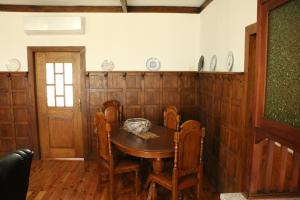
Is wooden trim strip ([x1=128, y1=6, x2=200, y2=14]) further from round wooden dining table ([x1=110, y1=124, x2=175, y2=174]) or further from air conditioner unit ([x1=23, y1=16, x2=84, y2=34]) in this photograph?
round wooden dining table ([x1=110, y1=124, x2=175, y2=174])

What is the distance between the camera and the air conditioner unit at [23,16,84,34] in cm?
393

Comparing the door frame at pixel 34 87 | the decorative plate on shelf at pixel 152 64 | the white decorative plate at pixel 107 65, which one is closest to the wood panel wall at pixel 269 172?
the decorative plate on shelf at pixel 152 64

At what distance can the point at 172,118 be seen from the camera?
355 centimetres

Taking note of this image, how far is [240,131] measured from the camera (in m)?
2.59

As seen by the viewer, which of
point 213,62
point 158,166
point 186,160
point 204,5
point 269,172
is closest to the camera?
point 269,172

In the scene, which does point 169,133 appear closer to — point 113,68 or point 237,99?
point 237,99

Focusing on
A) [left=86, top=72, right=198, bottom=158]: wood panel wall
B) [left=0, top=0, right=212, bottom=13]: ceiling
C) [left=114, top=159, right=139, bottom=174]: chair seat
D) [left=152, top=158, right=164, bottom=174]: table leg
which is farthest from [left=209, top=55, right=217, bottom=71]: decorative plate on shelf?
[left=114, top=159, right=139, bottom=174]: chair seat

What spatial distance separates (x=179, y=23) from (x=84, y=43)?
1633 mm

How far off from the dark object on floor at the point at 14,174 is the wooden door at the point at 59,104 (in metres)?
2.73

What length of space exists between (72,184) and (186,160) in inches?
71.3

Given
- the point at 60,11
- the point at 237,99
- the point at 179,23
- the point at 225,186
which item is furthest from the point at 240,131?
the point at 60,11

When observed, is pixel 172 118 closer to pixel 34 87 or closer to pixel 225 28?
pixel 225 28

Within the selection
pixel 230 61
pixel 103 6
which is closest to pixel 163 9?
pixel 103 6

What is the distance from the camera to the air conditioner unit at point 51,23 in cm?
393
